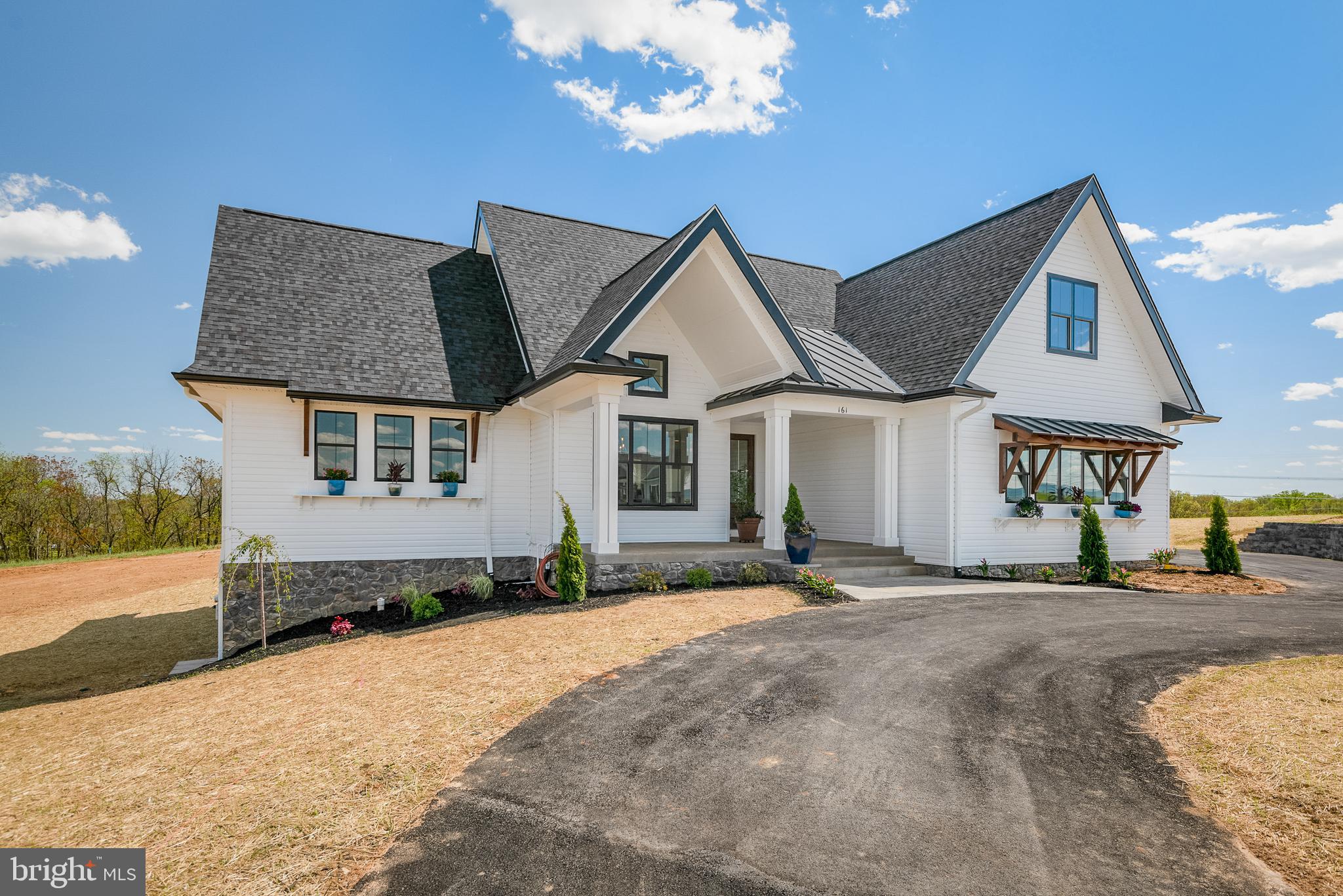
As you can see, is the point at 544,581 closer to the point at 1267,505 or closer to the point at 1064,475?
the point at 1064,475

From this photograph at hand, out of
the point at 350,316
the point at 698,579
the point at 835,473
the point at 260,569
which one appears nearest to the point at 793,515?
the point at 698,579

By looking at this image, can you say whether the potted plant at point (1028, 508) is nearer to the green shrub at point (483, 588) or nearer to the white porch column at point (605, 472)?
the white porch column at point (605, 472)

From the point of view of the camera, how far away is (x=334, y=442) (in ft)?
41.8

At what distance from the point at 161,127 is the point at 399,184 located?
415 cm

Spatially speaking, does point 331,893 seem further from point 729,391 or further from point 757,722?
point 729,391

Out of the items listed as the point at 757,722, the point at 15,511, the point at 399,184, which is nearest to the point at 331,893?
the point at 757,722

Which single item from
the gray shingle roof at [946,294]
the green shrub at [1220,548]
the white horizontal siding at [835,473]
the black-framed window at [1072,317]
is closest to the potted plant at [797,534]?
the white horizontal siding at [835,473]

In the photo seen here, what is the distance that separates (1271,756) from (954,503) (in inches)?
358

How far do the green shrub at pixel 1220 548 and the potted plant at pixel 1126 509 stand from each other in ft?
4.95

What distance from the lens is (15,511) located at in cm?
2523

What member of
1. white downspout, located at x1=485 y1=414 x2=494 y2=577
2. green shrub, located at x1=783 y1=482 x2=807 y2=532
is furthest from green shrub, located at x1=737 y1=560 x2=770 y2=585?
white downspout, located at x1=485 y1=414 x2=494 y2=577

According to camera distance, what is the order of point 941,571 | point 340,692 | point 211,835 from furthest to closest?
1. point 941,571
2. point 340,692
3. point 211,835

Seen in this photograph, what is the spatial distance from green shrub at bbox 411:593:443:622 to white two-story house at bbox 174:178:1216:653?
1417 millimetres

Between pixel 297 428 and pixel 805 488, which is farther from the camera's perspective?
pixel 805 488
